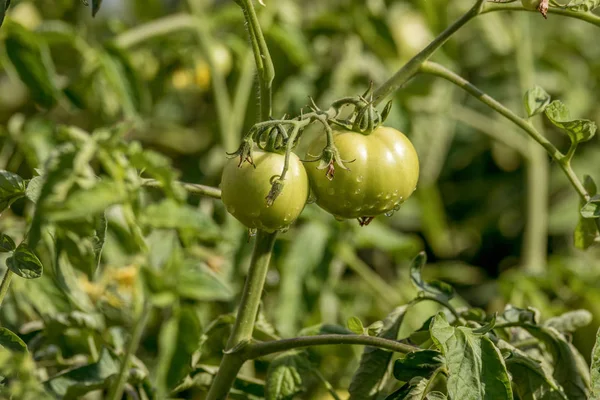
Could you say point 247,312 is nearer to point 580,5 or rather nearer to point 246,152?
point 246,152

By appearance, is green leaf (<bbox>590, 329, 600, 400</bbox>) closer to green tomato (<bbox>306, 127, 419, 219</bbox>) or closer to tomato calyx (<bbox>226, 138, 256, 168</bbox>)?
green tomato (<bbox>306, 127, 419, 219</bbox>)

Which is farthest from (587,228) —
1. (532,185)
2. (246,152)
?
(532,185)

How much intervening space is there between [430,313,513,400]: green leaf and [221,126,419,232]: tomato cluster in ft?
0.45

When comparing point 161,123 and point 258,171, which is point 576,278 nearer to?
point 258,171

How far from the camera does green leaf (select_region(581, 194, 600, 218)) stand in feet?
2.79

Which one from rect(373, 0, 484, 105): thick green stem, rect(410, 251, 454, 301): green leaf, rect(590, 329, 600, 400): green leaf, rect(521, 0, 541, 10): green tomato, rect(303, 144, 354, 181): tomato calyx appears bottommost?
rect(410, 251, 454, 301): green leaf

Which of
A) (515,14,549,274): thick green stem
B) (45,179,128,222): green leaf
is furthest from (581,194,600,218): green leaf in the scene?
(515,14,549,274): thick green stem

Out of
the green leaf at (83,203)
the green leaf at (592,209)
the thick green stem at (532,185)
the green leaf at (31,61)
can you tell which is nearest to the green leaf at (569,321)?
the green leaf at (592,209)

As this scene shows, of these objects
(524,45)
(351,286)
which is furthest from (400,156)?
(524,45)

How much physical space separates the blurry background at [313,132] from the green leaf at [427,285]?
15 cm

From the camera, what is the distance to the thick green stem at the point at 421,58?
839 mm

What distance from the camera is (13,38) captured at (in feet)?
4.71

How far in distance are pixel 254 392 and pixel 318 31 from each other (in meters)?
1.20

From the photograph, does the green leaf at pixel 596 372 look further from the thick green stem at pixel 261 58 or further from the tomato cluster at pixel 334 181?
the thick green stem at pixel 261 58
